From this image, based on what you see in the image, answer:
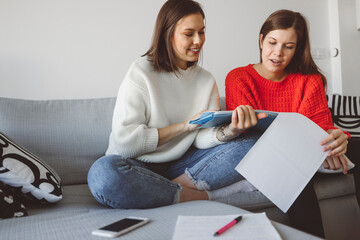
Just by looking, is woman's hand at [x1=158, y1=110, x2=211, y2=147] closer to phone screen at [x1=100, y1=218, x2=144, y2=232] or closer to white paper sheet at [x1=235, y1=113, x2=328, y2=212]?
white paper sheet at [x1=235, y1=113, x2=328, y2=212]

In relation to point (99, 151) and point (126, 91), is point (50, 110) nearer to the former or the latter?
point (99, 151)

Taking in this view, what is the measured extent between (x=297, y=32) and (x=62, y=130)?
1064 mm

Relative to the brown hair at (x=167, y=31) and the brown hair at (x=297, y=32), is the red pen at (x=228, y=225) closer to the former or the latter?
the brown hair at (x=167, y=31)

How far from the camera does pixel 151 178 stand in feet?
2.89

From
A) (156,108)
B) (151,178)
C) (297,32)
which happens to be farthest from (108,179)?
(297,32)

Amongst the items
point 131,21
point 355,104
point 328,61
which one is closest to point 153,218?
point 131,21

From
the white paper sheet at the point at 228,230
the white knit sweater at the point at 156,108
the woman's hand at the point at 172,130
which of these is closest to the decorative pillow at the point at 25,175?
the white knit sweater at the point at 156,108

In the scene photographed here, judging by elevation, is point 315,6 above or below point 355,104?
above

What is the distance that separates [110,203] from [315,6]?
2.32m

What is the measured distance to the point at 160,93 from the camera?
1165mm

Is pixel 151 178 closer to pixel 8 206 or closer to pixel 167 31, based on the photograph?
pixel 8 206

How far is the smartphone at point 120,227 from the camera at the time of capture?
56 centimetres

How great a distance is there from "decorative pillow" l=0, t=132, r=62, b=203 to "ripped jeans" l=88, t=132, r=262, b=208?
12 cm

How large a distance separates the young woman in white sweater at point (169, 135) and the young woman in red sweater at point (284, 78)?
14 cm
